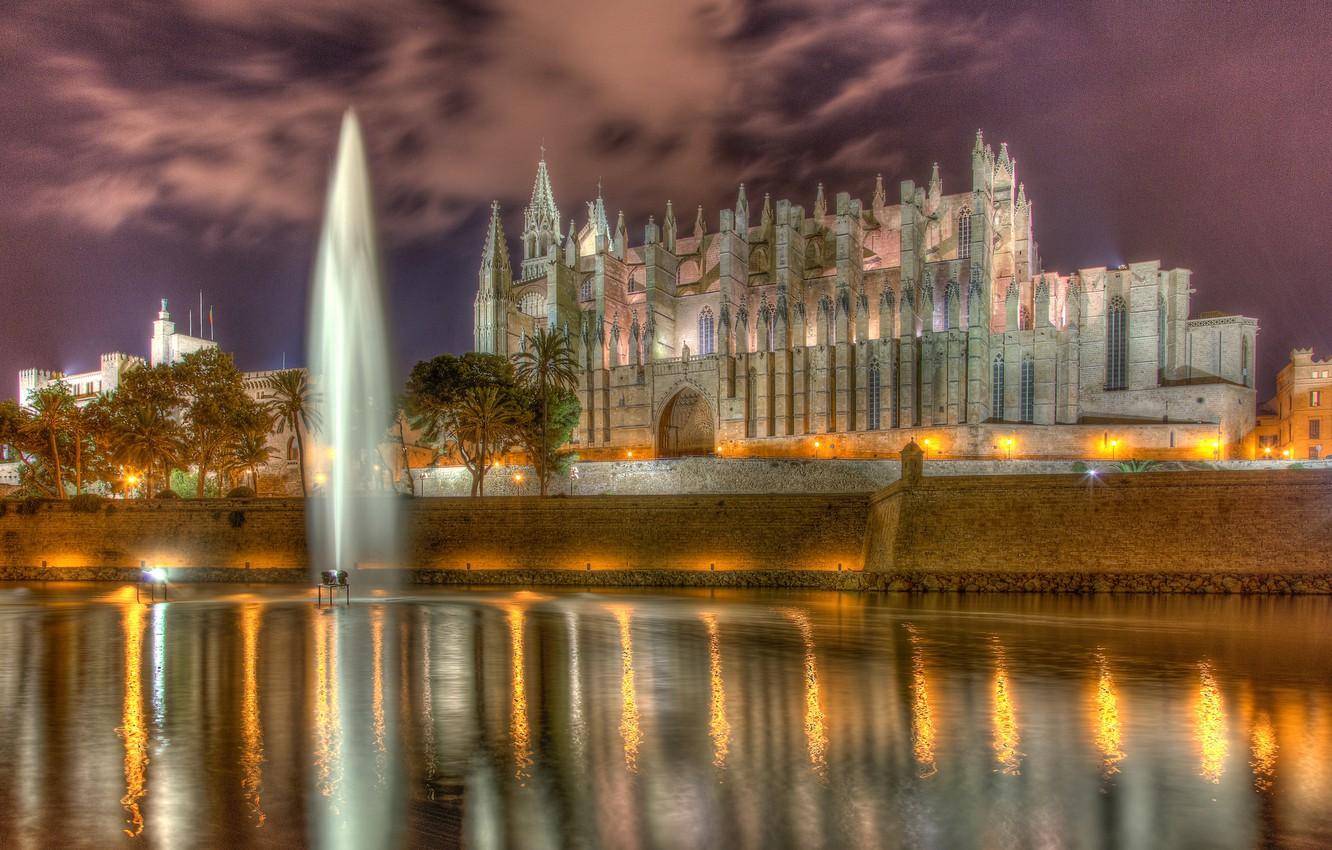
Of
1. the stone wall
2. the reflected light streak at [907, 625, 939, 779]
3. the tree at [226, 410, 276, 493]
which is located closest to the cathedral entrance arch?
the tree at [226, 410, 276, 493]

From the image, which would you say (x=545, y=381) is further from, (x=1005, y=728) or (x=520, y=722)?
(x=1005, y=728)

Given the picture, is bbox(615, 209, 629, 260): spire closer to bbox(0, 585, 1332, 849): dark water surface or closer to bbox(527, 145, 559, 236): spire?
bbox(527, 145, 559, 236): spire

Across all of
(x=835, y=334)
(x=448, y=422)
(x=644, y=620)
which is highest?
(x=835, y=334)

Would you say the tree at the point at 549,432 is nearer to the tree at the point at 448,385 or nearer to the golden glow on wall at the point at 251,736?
the tree at the point at 448,385

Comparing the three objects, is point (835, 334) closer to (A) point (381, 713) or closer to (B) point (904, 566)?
(B) point (904, 566)

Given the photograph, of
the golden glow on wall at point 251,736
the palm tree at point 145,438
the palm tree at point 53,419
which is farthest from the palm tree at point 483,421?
the golden glow on wall at point 251,736

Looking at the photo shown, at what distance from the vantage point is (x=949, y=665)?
16828 mm

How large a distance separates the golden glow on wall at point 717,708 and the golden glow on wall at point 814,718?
99 centimetres

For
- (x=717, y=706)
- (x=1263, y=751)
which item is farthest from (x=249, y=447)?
(x=1263, y=751)

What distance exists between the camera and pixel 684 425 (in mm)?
65688

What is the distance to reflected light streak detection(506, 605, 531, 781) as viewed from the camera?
10.3m

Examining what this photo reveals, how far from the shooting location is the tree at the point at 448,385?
5281 centimetres

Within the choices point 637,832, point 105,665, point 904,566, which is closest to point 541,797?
point 637,832

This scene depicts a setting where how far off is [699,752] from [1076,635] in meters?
12.9
